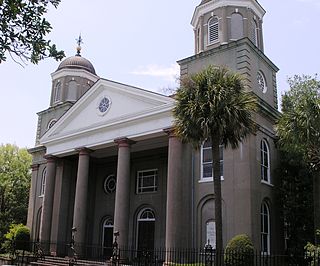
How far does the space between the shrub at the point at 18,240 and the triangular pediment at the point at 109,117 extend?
5.96 m

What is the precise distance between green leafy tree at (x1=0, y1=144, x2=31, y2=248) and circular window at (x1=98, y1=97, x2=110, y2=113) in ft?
62.2

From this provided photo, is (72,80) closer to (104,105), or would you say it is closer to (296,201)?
(104,105)

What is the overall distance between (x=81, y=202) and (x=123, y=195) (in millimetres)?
3886

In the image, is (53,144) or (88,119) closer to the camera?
(88,119)

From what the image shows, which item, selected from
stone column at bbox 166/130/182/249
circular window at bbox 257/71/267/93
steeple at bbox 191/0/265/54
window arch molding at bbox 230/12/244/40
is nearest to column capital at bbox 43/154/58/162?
stone column at bbox 166/130/182/249

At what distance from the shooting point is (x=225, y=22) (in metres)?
25.0

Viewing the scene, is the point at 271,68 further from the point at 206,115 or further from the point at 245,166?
the point at 206,115

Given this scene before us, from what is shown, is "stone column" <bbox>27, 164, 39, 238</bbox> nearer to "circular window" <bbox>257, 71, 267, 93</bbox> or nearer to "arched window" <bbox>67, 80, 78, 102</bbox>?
"arched window" <bbox>67, 80, 78, 102</bbox>

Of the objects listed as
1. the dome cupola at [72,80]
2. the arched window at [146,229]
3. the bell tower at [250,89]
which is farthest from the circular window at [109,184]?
the bell tower at [250,89]

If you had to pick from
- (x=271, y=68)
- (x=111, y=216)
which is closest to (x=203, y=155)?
(x=271, y=68)

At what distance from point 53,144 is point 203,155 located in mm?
12053

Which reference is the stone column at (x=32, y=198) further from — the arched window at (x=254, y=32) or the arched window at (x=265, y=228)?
the arched window at (x=254, y=32)

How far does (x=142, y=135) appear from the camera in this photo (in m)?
23.8

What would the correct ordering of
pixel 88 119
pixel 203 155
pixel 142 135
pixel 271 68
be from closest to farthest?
pixel 203 155 < pixel 142 135 < pixel 271 68 < pixel 88 119
